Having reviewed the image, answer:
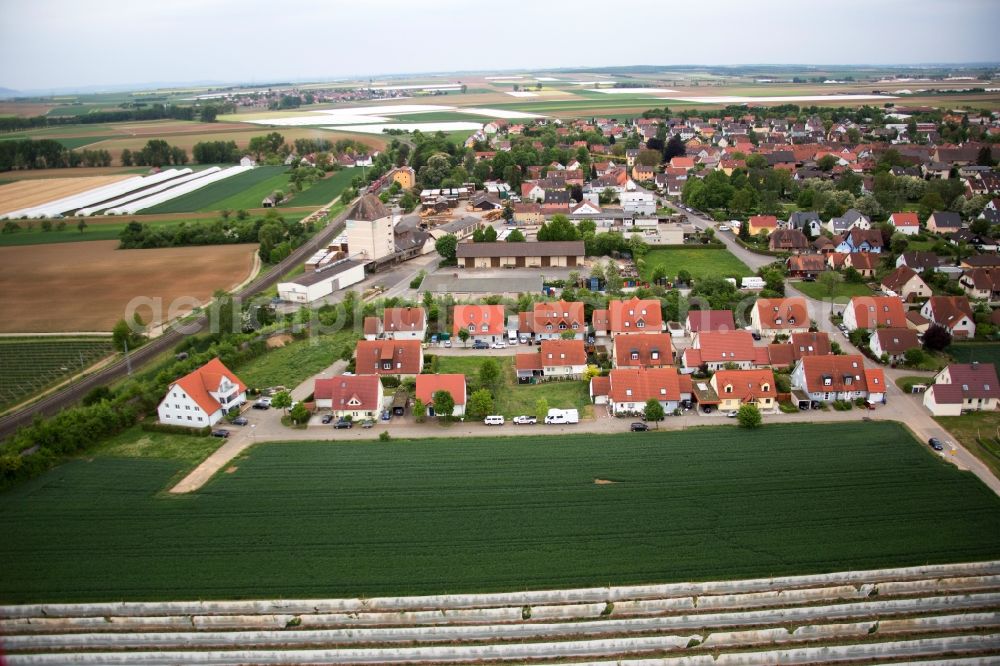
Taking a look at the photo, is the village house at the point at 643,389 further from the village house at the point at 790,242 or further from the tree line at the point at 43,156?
the tree line at the point at 43,156

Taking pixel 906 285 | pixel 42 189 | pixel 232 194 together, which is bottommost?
pixel 906 285

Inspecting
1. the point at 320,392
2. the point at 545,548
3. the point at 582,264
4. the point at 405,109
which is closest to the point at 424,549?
the point at 545,548

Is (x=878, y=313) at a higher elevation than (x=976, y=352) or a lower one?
higher

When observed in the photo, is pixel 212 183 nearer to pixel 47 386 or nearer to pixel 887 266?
pixel 47 386

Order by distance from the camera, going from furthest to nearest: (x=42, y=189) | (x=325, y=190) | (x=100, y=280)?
(x=325, y=190) → (x=42, y=189) → (x=100, y=280)

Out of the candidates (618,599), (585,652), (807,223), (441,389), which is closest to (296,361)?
(441,389)

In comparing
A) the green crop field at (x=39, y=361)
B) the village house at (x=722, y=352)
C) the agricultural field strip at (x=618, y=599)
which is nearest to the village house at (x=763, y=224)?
the village house at (x=722, y=352)

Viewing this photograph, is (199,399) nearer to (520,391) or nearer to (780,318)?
(520,391)
